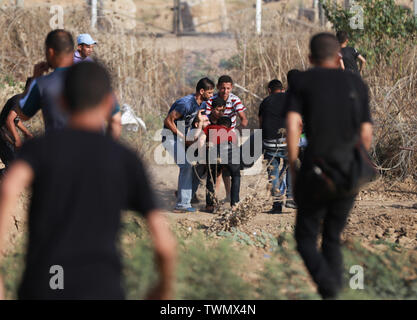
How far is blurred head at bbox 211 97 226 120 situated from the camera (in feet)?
27.5

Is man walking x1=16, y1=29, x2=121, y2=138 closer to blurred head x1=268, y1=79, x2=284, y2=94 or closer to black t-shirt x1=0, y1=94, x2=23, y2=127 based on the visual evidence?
black t-shirt x1=0, y1=94, x2=23, y2=127

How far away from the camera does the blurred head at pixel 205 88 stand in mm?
8328

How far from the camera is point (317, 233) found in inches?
176

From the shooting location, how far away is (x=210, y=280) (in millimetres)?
4711

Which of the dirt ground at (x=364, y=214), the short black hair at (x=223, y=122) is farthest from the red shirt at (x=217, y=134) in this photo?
the dirt ground at (x=364, y=214)

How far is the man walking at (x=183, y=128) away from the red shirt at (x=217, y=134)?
0.22 m

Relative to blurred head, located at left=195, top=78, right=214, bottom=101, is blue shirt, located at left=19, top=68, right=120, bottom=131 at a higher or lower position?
lower

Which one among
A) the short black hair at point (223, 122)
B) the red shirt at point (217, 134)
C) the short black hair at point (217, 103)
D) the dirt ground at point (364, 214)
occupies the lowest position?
the dirt ground at point (364, 214)

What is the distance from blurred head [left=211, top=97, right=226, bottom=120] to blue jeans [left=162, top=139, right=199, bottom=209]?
552mm

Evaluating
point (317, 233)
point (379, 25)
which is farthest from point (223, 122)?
point (379, 25)

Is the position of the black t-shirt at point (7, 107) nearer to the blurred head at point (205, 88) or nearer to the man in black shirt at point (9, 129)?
the man in black shirt at point (9, 129)

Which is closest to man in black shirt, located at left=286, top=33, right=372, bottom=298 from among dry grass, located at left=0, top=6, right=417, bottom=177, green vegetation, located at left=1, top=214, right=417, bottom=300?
green vegetation, located at left=1, top=214, right=417, bottom=300
